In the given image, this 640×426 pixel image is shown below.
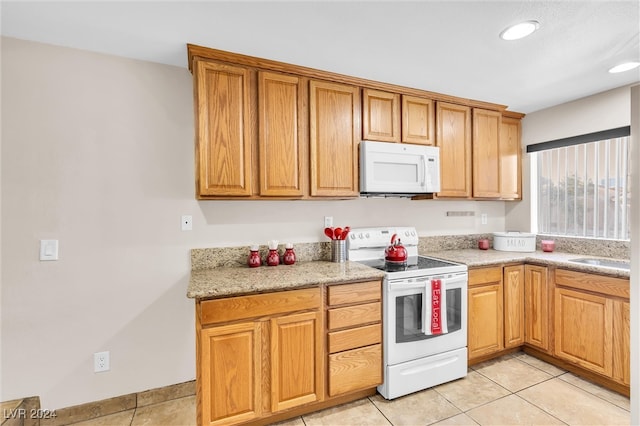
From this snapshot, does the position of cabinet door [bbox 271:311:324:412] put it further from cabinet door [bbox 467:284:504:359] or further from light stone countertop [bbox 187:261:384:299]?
cabinet door [bbox 467:284:504:359]

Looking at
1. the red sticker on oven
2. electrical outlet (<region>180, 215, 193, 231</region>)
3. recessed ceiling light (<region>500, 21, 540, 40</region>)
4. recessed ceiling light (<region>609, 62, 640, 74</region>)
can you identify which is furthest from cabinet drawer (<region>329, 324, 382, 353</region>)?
recessed ceiling light (<region>609, 62, 640, 74</region>)

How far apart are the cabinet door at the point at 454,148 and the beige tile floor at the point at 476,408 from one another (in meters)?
1.58

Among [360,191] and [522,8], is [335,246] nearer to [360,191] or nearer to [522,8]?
[360,191]

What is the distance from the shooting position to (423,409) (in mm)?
2107

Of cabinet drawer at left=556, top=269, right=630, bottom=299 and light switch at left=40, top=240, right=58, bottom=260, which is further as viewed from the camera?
cabinet drawer at left=556, top=269, right=630, bottom=299

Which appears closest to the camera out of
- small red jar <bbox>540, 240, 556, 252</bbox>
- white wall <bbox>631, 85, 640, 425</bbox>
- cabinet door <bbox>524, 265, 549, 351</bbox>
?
white wall <bbox>631, 85, 640, 425</bbox>

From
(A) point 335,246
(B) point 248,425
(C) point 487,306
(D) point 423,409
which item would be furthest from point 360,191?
(B) point 248,425

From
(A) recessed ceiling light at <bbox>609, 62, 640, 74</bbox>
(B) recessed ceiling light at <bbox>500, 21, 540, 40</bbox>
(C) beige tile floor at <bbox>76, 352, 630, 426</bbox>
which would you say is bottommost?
(C) beige tile floor at <bbox>76, 352, 630, 426</bbox>

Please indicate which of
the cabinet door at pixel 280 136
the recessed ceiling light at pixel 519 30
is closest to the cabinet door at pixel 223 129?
the cabinet door at pixel 280 136

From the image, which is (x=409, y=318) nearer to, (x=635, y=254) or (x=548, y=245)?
(x=635, y=254)

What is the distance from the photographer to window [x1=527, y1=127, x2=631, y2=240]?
2715 millimetres

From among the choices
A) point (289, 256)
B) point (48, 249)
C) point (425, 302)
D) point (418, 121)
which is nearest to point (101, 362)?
point (48, 249)

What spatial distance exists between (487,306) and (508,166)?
1.55m

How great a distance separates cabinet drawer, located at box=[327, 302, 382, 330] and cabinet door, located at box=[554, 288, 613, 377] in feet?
5.14
